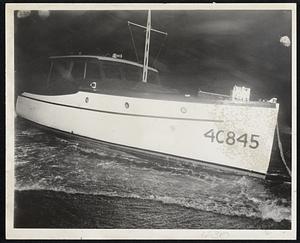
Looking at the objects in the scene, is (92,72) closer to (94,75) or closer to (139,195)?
(94,75)

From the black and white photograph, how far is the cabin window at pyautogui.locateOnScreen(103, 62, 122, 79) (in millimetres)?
86

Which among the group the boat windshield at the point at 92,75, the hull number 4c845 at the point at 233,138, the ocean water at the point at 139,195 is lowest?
the ocean water at the point at 139,195

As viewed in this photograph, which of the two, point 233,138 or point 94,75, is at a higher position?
point 94,75

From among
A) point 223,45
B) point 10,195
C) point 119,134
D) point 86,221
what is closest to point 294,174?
point 223,45

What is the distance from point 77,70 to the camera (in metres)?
2.29

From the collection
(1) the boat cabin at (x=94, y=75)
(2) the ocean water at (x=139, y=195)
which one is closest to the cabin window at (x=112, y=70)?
(1) the boat cabin at (x=94, y=75)

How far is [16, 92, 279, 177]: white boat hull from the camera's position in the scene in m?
2.15

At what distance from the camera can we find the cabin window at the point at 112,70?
2.27 metres

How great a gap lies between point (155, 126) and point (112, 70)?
0.44 m

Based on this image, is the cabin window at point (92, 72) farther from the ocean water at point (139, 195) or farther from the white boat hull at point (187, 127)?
the ocean water at point (139, 195)

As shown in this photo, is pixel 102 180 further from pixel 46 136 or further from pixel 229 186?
pixel 229 186

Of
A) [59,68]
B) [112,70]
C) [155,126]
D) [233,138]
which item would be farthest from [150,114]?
[59,68]

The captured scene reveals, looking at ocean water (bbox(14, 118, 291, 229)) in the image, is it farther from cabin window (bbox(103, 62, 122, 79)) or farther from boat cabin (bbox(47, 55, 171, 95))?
cabin window (bbox(103, 62, 122, 79))

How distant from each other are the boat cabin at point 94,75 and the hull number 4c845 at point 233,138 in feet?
1.40
